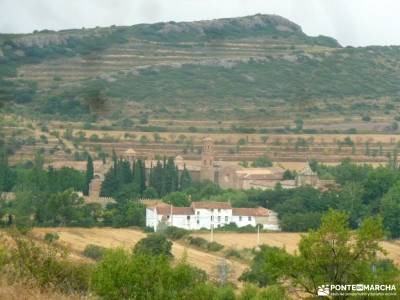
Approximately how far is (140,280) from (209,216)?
23.4 metres

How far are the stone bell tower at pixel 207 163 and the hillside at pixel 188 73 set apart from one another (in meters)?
13.1

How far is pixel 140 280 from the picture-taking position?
39.7 ft

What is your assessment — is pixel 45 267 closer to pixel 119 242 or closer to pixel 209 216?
pixel 119 242

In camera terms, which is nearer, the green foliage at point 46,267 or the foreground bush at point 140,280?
Result: the foreground bush at point 140,280

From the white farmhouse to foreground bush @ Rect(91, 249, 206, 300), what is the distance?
21.8m

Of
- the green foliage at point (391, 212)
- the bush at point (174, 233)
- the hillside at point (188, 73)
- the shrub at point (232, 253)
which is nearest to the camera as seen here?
the shrub at point (232, 253)

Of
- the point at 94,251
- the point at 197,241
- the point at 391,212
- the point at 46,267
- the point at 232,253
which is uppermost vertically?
the point at 46,267

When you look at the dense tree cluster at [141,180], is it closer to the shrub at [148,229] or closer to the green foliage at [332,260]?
the shrub at [148,229]

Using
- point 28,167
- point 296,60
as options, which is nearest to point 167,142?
point 28,167

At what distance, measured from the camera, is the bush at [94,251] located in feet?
Result: 79.3

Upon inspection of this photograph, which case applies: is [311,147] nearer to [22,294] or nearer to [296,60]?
[296,60]

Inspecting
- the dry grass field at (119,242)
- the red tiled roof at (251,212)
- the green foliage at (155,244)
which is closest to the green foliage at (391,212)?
the red tiled roof at (251,212)

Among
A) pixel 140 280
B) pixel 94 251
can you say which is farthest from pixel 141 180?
pixel 140 280

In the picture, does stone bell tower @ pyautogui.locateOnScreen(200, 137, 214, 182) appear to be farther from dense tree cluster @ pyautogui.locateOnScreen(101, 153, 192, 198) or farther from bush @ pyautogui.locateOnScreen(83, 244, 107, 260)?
bush @ pyautogui.locateOnScreen(83, 244, 107, 260)
